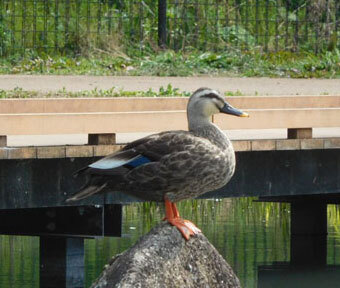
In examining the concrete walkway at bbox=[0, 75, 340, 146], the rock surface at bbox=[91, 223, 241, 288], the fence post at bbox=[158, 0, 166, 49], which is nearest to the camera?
the rock surface at bbox=[91, 223, 241, 288]

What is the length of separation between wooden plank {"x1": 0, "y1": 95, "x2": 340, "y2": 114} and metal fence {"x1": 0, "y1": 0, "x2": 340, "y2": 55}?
20.7ft

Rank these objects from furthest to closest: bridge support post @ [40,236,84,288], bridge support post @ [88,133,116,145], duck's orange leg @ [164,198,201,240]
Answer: bridge support post @ [40,236,84,288] < bridge support post @ [88,133,116,145] < duck's orange leg @ [164,198,201,240]

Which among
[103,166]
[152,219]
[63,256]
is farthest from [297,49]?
[103,166]

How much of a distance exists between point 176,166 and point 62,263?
15.6 feet

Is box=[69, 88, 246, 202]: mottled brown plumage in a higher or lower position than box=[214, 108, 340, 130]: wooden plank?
lower

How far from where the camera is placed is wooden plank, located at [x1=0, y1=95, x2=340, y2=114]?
13.1 metres

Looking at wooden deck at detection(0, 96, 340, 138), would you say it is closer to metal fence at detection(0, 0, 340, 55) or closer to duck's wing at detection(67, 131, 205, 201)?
duck's wing at detection(67, 131, 205, 201)

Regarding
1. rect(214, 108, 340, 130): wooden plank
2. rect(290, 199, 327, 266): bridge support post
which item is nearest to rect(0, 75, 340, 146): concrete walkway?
rect(290, 199, 327, 266): bridge support post

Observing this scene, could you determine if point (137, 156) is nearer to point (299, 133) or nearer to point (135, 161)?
point (135, 161)

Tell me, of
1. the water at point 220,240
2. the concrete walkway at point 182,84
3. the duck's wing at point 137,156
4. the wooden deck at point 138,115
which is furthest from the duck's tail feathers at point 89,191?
the concrete walkway at point 182,84

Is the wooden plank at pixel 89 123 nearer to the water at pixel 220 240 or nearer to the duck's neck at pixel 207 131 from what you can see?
the duck's neck at pixel 207 131

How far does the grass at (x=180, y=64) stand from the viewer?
19.0 metres

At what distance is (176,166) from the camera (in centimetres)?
887

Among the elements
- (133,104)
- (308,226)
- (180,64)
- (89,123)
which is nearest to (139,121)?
(89,123)
